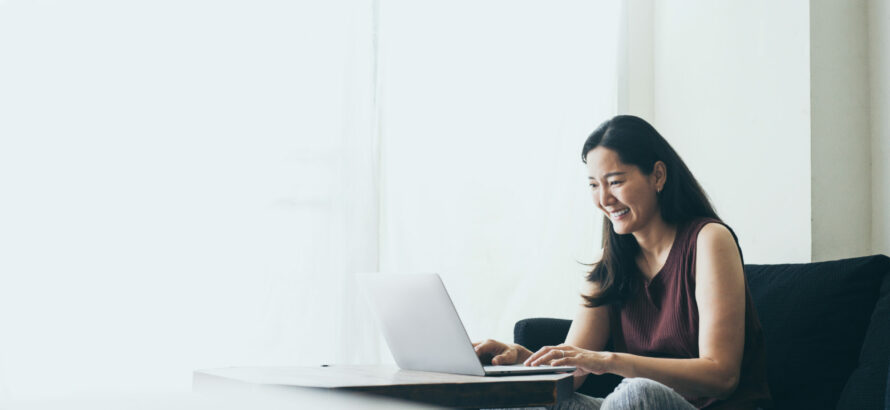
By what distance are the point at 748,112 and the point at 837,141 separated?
→ 1.05 feet

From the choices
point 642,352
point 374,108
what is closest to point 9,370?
point 374,108

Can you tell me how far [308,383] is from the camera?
3.64ft

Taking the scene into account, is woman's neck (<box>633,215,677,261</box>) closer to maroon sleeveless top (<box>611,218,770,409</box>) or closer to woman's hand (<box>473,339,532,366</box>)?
maroon sleeveless top (<box>611,218,770,409</box>)

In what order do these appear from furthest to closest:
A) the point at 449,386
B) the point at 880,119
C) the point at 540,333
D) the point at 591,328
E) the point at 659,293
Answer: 1. the point at 880,119
2. the point at 540,333
3. the point at 591,328
4. the point at 659,293
5. the point at 449,386

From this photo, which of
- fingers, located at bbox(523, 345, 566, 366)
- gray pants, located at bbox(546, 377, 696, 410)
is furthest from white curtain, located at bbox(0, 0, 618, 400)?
gray pants, located at bbox(546, 377, 696, 410)

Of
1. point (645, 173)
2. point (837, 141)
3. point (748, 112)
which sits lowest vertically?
point (645, 173)

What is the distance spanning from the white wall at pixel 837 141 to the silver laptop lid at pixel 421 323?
1.22 metres

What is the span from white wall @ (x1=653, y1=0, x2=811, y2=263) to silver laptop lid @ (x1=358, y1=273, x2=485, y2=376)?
1.21 m

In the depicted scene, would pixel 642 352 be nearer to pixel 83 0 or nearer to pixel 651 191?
pixel 651 191

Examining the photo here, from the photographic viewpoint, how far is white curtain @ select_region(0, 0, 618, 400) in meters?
2.20

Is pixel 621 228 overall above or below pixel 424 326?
above

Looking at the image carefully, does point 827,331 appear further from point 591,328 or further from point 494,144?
point 494,144

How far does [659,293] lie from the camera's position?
1752 mm

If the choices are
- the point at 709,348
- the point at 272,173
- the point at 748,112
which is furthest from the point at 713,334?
the point at 272,173
